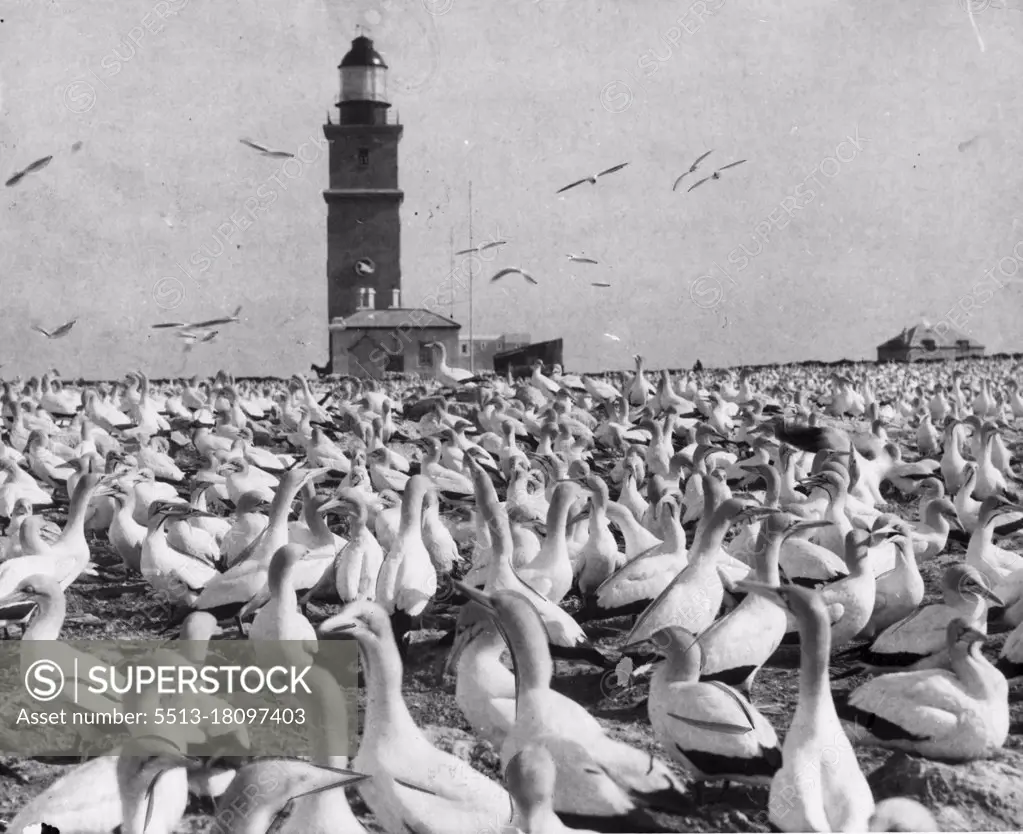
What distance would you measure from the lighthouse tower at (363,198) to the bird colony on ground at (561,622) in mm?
30945

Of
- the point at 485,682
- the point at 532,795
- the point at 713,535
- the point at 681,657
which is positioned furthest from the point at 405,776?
the point at 713,535

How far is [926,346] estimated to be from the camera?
68750 mm

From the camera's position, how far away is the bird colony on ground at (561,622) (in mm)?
5242

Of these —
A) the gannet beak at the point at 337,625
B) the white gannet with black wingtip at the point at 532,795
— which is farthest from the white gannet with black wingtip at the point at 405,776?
the white gannet with black wingtip at the point at 532,795

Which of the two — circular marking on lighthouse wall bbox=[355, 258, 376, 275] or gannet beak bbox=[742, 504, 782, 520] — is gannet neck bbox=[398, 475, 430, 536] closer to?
gannet beak bbox=[742, 504, 782, 520]

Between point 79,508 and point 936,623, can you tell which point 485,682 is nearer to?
point 936,623

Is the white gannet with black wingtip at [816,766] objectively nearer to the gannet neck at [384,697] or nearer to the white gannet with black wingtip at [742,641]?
the white gannet with black wingtip at [742,641]

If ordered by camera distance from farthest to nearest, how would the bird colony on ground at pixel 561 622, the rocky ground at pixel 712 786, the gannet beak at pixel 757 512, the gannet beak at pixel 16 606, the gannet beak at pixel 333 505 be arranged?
the gannet beak at pixel 333 505 → the gannet beak at pixel 757 512 → the gannet beak at pixel 16 606 → the rocky ground at pixel 712 786 → the bird colony on ground at pixel 561 622

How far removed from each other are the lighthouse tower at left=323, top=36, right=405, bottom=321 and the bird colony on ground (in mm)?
30945

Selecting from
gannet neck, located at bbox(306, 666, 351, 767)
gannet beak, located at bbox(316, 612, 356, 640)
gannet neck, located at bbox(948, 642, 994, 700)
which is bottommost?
gannet neck, located at bbox(306, 666, 351, 767)

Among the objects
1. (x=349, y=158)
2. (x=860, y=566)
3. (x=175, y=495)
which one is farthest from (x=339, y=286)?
(x=860, y=566)

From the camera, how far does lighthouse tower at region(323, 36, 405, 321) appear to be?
4556 centimetres

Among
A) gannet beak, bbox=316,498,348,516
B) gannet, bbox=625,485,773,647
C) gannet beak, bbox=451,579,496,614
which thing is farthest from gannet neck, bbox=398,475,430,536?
gannet beak, bbox=451,579,496,614

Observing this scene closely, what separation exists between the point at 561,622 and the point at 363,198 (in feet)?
129
